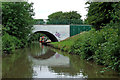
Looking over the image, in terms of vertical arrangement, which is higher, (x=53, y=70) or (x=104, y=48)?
(x=104, y=48)

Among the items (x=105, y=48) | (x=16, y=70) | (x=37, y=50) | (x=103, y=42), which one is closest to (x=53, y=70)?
(x=16, y=70)

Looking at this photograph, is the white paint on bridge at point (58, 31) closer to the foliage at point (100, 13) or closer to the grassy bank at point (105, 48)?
the grassy bank at point (105, 48)

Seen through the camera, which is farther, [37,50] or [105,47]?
[37,50]

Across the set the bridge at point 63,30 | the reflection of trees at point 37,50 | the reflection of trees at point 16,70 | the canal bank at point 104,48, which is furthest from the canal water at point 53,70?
the bridge at point 63,30

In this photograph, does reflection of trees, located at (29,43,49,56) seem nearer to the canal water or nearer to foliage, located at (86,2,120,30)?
foliage, located at (86,2,120,30)

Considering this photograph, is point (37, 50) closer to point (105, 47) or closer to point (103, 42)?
point (103, 42)

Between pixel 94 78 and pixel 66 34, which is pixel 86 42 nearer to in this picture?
pixel 94 78

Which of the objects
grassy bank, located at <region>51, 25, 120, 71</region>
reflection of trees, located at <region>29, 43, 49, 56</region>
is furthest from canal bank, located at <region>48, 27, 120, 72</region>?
reflection of trees, located at <region>29, 43, 49, 56</region>

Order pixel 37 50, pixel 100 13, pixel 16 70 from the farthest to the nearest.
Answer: pixel 37 50, pixel 100 13, pixel 16 70

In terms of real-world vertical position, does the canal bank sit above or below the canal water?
above

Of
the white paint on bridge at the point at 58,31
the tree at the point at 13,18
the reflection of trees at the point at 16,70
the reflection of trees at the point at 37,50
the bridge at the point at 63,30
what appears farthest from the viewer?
the bridge at the point at 63,30

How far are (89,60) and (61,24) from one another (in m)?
26.0

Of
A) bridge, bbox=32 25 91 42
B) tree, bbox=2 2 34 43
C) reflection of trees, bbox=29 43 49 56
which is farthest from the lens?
bridge, bbox=32 25 91 42

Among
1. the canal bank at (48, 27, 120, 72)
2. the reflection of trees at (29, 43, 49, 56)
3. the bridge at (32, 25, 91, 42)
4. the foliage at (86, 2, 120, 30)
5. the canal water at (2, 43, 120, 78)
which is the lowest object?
the reflection of trees at (29, 43, 49, 56)
